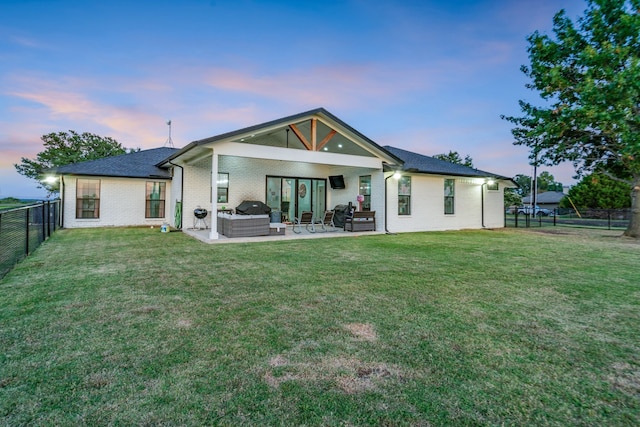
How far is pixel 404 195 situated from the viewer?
506 inches

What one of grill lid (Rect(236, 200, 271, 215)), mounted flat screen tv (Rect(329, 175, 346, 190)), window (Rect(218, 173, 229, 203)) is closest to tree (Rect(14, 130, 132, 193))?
window (Rect(218, 173, 229, 203))

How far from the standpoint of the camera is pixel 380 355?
7.86 feet

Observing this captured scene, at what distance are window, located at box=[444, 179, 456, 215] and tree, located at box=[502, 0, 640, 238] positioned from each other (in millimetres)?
3331

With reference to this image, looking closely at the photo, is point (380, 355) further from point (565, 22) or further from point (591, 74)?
point (565, 22)

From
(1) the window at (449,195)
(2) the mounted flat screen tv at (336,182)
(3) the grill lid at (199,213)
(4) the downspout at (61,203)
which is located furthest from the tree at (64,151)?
(1) the window at (449,195)

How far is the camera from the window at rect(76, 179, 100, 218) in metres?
12.3

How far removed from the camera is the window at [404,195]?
12.7 metres

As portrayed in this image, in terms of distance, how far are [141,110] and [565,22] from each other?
19.8 meters

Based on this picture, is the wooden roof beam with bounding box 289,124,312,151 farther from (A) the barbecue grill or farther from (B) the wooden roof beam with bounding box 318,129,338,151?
(A) the barbecue grill

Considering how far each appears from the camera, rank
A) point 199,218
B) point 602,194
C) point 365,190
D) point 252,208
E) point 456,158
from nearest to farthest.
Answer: point 199,218 < point 252,208 < point 365,190 < point 602,194 < point 456,158

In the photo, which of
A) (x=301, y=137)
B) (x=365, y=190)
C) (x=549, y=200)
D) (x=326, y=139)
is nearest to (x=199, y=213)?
(x=301, y=137)

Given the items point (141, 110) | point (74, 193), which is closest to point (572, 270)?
point (74, 193)

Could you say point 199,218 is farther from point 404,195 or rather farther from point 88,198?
point 404,195

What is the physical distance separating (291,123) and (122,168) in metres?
8.51
